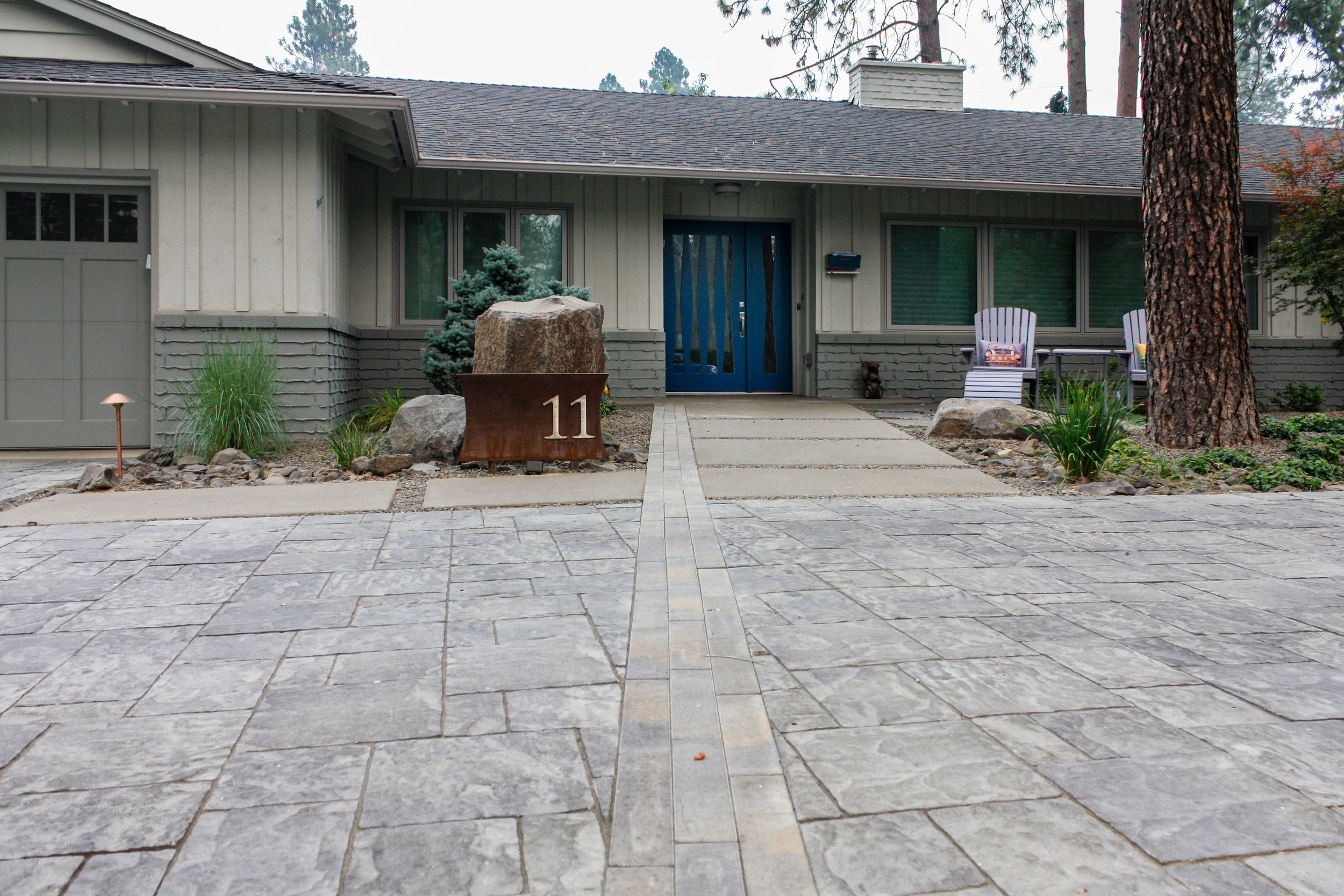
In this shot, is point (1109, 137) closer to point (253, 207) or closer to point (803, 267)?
point (803, 267)

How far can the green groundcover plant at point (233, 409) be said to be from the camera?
6.66 m

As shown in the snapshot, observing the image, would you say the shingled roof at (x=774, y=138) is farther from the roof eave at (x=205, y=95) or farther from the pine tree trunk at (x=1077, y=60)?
the pine tree trunk at (x=1077, y=60)

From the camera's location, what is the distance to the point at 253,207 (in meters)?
7.57

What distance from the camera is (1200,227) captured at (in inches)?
253

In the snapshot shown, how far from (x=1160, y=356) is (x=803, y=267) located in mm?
5193

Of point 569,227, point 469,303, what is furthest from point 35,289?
point 569,227

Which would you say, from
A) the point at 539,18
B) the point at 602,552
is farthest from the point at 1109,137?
the point at 539,18

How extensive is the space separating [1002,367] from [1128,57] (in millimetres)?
12539

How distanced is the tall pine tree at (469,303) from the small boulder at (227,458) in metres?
2.15

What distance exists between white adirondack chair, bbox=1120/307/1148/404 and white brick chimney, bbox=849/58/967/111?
17.3 feet

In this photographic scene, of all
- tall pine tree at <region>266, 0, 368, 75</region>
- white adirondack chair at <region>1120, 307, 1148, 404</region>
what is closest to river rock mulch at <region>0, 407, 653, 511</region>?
white adirondack chair at <region>1120, 307, 1148, 404</region>

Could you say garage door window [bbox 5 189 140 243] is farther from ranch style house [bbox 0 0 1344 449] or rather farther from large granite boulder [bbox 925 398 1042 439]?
large granite boulder [bbox 925 398 1042 439]

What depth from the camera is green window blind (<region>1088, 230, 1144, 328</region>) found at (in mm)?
11469

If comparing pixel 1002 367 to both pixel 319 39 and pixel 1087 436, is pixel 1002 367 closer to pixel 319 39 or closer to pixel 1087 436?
pixel 1087 436
